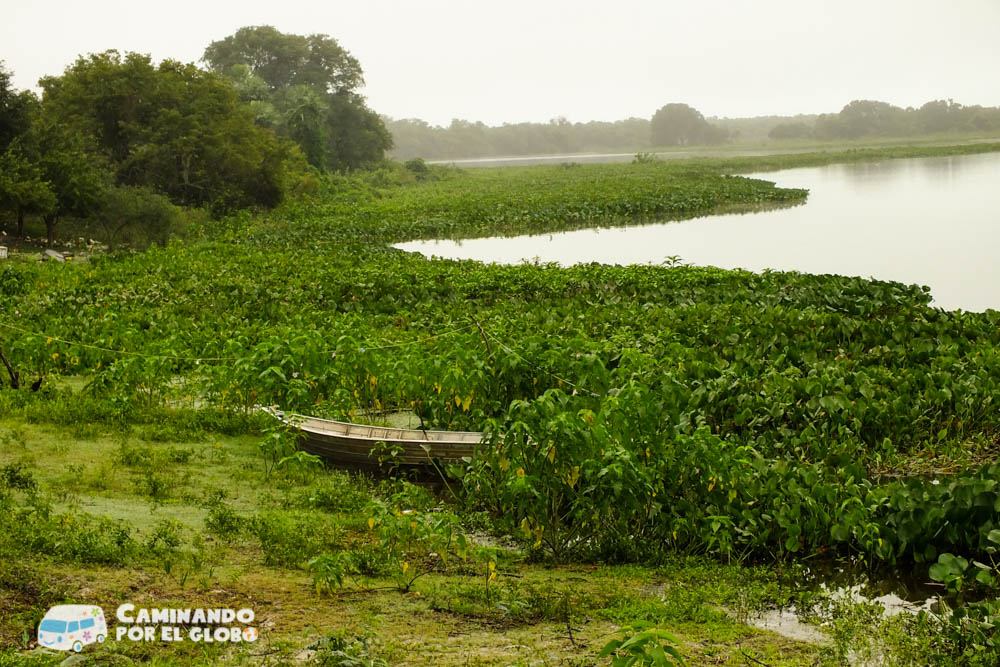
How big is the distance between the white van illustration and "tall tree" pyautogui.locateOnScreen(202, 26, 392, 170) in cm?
4790

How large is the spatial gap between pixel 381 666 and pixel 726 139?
137671mm

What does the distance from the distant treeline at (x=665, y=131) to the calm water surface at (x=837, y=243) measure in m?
85.5

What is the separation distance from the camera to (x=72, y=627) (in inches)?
191

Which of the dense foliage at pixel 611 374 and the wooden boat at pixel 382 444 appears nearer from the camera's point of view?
the dense foliage at pixel 611 374

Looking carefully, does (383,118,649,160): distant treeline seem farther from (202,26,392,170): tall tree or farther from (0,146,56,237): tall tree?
(0,146,56,237): tall tree

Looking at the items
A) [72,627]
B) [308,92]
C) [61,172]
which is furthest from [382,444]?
[308,92]

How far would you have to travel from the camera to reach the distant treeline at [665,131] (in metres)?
123

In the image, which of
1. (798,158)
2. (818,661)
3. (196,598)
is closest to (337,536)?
(196,598)

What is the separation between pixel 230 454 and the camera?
Answer: 929cm

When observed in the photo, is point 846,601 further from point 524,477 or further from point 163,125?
point 163,125

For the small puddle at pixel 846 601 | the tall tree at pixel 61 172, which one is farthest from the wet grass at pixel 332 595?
the tall tree at pixel 61 172

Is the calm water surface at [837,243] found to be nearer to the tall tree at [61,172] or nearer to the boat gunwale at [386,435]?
the tall tree at [61,172]

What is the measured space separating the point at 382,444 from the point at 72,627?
3.99 metres

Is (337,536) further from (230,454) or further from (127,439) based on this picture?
(127,439)
